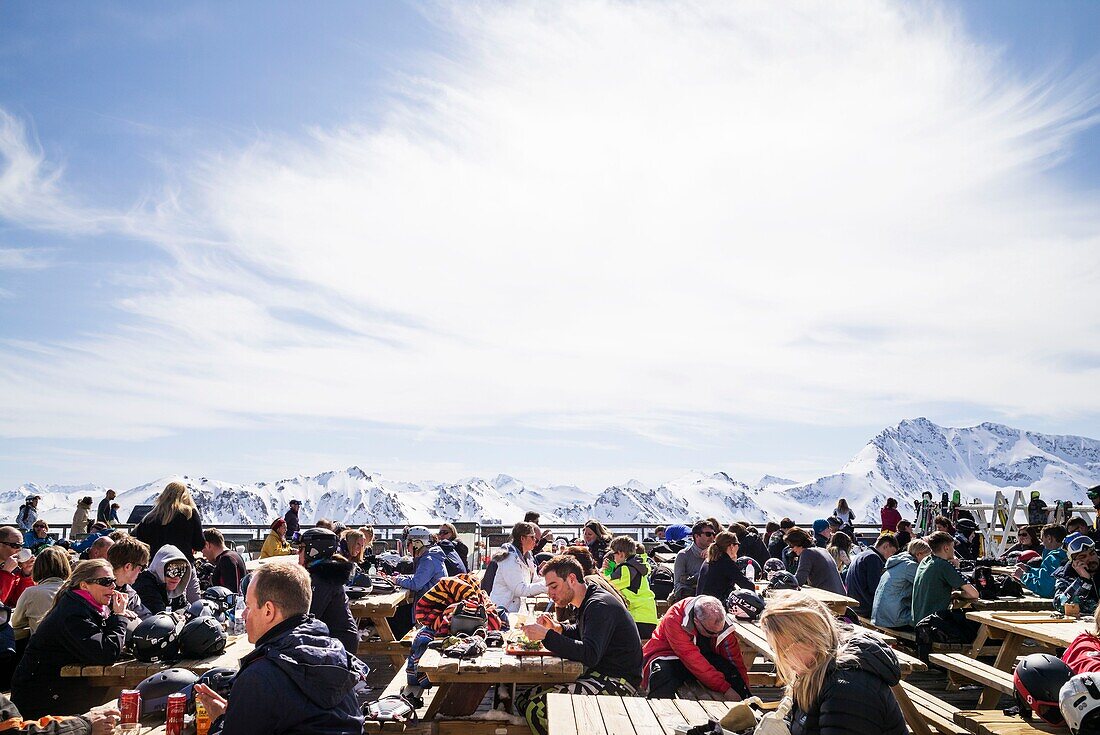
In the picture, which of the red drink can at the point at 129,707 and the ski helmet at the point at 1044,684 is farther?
the ski helmet at the point at 1044,684

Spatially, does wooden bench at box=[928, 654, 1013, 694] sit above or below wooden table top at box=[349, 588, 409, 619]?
above

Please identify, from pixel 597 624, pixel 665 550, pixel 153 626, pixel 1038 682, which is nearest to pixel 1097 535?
pixel 665 550

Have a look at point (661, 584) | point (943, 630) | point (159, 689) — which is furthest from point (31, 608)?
point (943, 630)

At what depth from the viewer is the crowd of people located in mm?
3178

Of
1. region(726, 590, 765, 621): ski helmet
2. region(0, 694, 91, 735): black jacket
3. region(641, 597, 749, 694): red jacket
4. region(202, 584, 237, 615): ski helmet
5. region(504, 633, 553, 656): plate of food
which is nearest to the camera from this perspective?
region(0, 694, 91, 735): black jacket

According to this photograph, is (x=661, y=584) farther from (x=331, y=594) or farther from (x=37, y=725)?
(x=37, y=725)

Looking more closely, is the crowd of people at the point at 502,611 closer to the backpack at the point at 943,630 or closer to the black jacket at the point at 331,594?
the black jacket at the point at 331,594

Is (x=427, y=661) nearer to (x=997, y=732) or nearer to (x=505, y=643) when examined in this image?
(x=505, y=643)

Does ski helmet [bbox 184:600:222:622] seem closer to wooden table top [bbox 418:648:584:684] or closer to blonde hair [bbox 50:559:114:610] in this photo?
blonde hair [bbox 50:559:114:610]

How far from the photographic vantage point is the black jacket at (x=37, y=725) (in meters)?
3.40

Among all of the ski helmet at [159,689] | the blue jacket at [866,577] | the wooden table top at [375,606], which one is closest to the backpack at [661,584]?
the blue jacket at [866,577]

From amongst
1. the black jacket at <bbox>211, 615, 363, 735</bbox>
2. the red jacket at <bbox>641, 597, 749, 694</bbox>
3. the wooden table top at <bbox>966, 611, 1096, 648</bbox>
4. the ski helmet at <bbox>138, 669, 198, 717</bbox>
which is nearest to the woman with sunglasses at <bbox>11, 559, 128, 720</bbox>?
the ski helmet at <bbox>138, 669, 198, 717</bbox>

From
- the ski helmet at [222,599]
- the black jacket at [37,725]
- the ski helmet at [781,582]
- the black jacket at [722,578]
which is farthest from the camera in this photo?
the ski helmet at [781,582]

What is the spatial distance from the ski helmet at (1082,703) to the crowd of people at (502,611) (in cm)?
62
